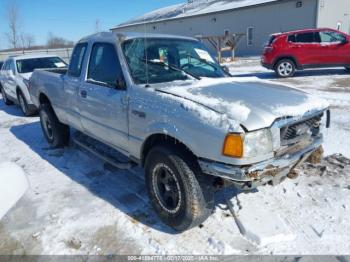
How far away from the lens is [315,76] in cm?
1283

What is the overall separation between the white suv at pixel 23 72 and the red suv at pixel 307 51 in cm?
848

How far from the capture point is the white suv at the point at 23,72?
27.7 ft

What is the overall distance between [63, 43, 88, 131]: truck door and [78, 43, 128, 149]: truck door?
0.55 feet

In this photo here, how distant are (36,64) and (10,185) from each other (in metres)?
8.18

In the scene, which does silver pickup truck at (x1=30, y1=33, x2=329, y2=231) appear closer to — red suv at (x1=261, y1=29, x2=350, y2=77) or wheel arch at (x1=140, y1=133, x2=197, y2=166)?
wheel arch at (x1=140, y1=133, x2=197, y2=166)

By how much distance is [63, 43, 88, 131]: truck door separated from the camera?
437cm

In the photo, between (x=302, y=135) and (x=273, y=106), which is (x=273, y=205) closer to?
(x=302, y=135)

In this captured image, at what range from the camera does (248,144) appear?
250cm

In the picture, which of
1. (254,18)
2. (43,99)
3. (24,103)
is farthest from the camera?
(254,18)

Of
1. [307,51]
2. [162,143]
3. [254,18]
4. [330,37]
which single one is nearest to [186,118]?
[162,143]

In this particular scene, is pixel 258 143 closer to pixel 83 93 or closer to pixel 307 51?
pixel 83 93

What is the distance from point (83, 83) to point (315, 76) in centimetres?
1125

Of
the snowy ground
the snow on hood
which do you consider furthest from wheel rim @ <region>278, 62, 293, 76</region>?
the snow on hood

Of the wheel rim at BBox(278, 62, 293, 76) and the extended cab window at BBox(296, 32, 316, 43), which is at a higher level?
the extended cab window at BBox(296, 32, 316, 43)
